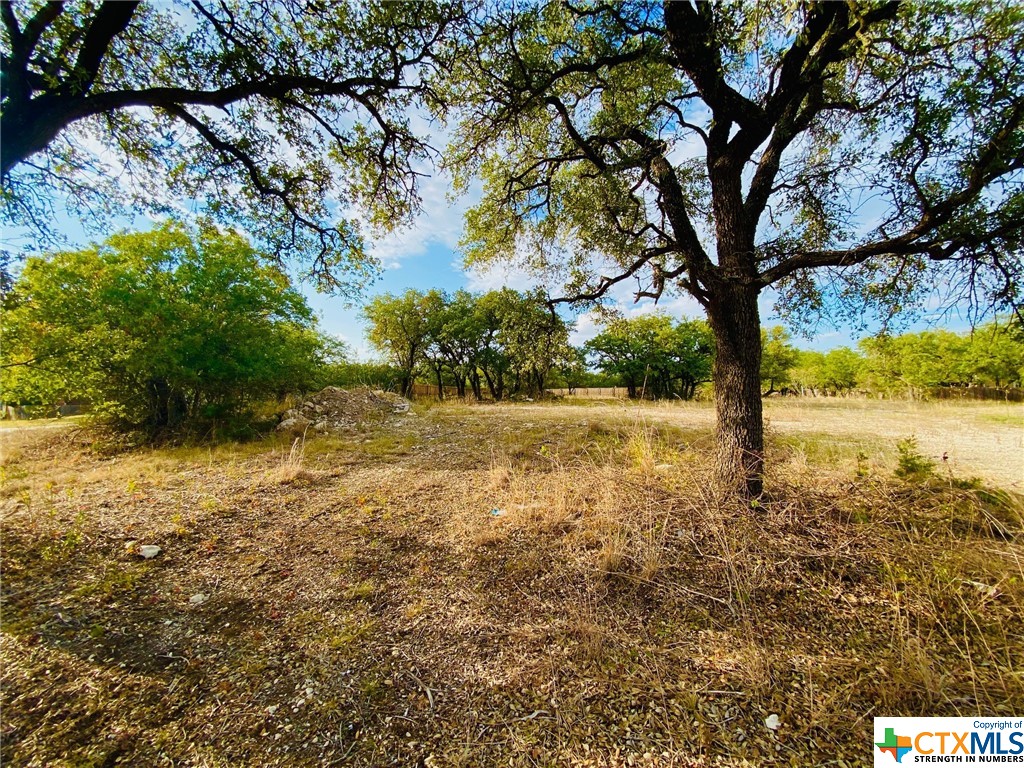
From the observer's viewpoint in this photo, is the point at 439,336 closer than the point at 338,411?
No

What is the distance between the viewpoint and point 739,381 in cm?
318

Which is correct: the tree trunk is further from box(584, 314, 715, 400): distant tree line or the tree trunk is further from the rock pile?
box(584, 314, 715, 400): distant tree line

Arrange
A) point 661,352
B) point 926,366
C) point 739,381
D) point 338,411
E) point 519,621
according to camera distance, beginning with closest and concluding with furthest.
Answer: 1. point 519,621
2. point 739,381
3. point 338,411
4. point 926,366
5. point 661,352

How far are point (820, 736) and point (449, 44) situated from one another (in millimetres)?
5882

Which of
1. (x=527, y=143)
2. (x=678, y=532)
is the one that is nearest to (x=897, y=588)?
(x=678, y=532)

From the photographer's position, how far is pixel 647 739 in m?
1.42

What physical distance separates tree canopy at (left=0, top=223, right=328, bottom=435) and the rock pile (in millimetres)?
1210

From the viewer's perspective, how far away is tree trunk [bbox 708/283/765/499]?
10.3 ft

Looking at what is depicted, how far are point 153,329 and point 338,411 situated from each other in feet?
16.6

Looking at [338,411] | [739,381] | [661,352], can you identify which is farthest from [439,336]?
[739,381]

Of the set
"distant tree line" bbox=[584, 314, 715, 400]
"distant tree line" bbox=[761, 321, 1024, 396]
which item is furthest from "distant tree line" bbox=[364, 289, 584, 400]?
"distant tree line" bbox=[761, 321, 1024, 396]

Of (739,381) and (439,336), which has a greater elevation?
(439,336)

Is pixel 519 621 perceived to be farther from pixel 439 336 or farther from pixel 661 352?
pixel 661 352

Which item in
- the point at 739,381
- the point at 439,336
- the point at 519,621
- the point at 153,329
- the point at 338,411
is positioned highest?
the point at 439,336
